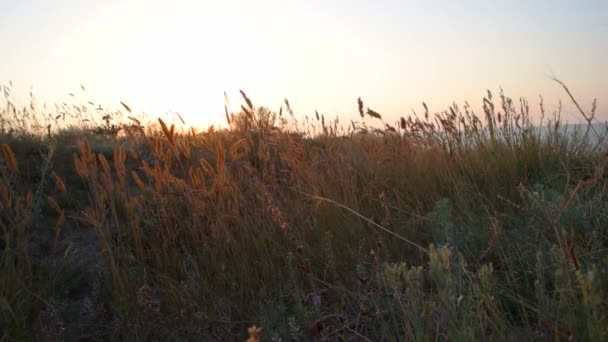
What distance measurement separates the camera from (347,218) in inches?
109

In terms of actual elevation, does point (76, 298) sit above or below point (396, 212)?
below

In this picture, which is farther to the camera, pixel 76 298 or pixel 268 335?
pixel 76 298

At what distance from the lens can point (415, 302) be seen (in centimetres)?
111

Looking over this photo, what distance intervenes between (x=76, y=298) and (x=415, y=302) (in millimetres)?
2059

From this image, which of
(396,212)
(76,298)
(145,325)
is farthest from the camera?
(396,212)

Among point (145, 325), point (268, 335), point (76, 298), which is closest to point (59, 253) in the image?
point (76, 298)

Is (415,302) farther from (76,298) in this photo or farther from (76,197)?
(76,197)

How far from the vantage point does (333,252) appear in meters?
2.39

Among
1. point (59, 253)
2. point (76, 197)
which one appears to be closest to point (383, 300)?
point (59, 253)

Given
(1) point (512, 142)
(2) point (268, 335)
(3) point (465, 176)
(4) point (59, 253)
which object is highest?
(1) point (512, 142)

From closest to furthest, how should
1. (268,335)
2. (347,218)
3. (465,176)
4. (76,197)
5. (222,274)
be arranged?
1. (268,335)
2. (222,274)
3. (347,218)
4. (465,176)
5. (76,197)

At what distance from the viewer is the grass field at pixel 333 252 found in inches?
58.4

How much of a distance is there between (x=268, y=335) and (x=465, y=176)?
2.11 meters

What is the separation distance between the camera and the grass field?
1.48 m
